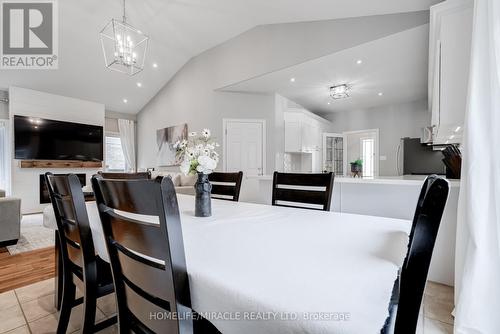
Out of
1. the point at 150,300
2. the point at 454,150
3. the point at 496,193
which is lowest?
the point at 150,300

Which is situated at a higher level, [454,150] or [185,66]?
[185,66]

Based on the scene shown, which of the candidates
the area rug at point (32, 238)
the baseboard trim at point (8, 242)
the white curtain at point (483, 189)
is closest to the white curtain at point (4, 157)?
the area rug at point (32, 238)

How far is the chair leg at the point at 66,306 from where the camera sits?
1306 millimetres

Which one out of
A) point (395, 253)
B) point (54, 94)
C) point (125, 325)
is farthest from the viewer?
point (54, 94)

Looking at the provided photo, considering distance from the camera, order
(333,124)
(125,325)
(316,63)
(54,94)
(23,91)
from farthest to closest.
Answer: (333,124) < (54,94) < (23,91) < (316,63) < (125,325)

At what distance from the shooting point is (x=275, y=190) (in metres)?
1.73

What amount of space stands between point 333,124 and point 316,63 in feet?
11.9

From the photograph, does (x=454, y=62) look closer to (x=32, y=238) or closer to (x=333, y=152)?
(x=333, y=152)

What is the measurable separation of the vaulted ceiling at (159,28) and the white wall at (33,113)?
195mm

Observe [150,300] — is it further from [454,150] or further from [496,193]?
[454,150]

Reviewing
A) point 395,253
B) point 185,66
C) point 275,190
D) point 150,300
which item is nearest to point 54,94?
point 185,66

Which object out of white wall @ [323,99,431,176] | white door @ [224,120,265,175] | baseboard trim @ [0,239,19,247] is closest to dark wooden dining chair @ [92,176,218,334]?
baseboard trim @ [0,239,19,247]

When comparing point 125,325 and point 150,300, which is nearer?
point 150,300

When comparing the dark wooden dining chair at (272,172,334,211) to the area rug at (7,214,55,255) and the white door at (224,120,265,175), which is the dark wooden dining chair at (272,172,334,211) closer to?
Answer: the white door at (224,120,265,175)
